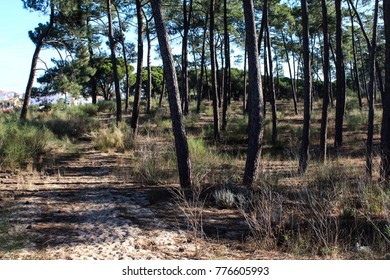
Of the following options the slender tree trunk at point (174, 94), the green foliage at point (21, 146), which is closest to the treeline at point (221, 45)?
the slender tree trunk at point (174, 94)

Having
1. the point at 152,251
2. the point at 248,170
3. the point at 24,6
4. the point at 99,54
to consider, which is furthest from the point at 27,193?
the point at 99,54

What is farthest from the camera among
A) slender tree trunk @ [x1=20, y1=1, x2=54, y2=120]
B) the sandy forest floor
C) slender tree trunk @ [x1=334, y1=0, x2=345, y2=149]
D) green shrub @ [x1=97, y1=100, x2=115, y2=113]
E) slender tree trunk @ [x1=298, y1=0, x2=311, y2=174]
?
green shrub @ [x1=97, y1=100, x2=115, y2=113]

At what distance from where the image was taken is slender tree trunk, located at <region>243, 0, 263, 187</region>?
23.2 ft

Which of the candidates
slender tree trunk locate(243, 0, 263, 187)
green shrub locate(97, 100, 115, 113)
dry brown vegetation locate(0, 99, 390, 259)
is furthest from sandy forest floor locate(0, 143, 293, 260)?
green shrub locate(97, 100, 115, 113)

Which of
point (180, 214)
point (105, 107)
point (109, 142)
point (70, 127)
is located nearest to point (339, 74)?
point (109, 142)

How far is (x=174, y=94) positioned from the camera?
7094mm

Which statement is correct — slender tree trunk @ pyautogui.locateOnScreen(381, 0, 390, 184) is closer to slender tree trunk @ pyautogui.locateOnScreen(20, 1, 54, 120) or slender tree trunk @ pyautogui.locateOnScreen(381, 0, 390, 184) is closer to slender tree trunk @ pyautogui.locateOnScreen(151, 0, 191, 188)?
slender tree trunk @ pyautogui.locateOnScreen(151, 0, 191, 188)

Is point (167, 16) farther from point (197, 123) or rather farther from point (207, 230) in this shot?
point (207, 230)

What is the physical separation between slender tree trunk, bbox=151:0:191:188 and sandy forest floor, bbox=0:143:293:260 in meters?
0.58

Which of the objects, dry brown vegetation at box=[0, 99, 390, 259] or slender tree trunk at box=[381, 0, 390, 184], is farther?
slender tree trunk at box=[381, 0, 390, 184]

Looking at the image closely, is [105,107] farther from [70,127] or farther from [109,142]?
[109,142]

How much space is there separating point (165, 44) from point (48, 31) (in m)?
12.4

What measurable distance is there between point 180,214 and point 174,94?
2618 millimetres

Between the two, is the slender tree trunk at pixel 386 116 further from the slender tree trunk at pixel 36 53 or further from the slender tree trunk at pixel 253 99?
the slender tree trunk at pixel 36 53
